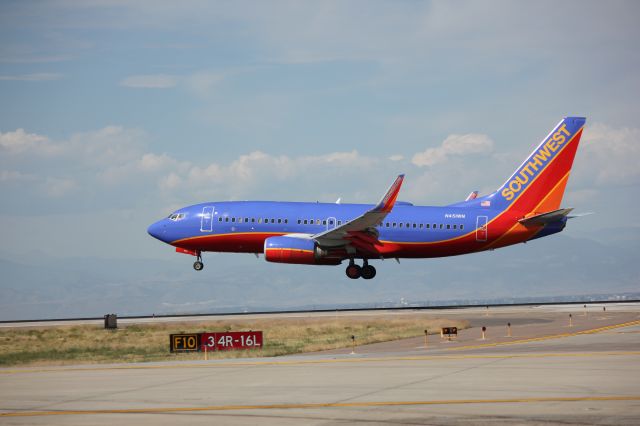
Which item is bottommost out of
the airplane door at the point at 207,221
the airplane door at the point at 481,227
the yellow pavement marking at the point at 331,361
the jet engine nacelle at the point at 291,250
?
the yellow pavement marking at the point at 331,361

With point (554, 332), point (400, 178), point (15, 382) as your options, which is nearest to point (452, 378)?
point (15, 382)

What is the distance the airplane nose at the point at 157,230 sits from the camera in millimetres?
69812

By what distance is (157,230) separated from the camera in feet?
230

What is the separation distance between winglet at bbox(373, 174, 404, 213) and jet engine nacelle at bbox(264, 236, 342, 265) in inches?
243

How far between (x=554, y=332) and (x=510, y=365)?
16462 millimetres

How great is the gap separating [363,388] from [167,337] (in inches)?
1235

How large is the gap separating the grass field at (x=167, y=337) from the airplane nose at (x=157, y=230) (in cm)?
706

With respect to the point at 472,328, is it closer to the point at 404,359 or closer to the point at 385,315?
the point at 385,315

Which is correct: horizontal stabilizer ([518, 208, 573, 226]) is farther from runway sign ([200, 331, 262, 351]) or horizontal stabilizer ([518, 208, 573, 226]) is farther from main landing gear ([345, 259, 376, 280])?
runway sign ([200, 331, 262, 351])

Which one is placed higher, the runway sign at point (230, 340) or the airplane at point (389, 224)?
the airplane at point (389, 224)

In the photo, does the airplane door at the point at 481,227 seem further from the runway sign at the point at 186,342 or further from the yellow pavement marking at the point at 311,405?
the yellow pavement marking at the point at 311,405

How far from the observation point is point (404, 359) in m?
35.8

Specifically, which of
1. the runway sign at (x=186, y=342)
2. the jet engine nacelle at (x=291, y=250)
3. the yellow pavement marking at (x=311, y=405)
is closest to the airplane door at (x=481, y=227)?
the jet engine nacelle at (x=291, y=250)

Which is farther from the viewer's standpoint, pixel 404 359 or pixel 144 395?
pixel 404 359
